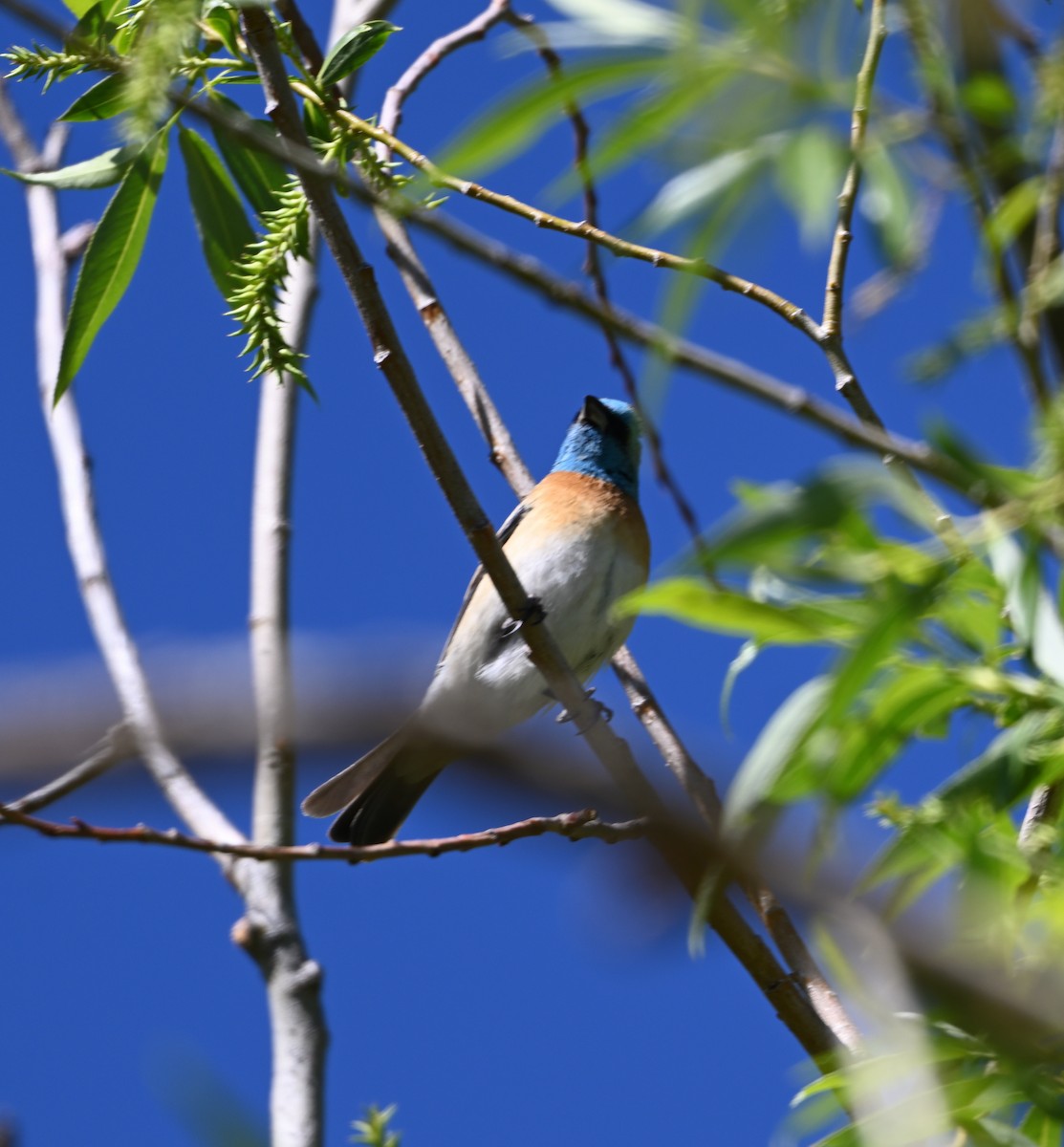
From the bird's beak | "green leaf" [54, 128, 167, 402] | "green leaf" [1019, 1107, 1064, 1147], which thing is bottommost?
"green leaf" [1019, 1107, 1064, 1147]

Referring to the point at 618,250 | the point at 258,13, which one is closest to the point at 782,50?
the point at 618,250

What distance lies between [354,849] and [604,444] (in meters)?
2.85

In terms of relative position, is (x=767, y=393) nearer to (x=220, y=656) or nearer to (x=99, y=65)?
(x=220, y=656)

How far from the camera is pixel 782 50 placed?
1.24 m

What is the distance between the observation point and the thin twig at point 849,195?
5.41 ft

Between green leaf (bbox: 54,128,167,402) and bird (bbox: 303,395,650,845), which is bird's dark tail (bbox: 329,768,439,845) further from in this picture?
green leaf (bbox: 54,128,167,402)

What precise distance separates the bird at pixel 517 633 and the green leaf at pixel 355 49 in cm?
156

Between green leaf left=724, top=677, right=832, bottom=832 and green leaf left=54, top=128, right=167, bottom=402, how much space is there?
1.50 meters

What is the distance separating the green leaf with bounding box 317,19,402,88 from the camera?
2.34 meters

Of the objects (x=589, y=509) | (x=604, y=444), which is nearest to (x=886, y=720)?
(x=589, y=509)

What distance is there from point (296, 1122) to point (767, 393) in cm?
203

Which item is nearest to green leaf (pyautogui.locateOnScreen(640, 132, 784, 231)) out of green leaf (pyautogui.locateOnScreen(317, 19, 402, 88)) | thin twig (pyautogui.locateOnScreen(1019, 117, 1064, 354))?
thin twig (pyautogui.locateOnScreen(1019, 117, 1064, 354))

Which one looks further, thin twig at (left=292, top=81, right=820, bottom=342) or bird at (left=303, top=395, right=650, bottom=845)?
bird at (left=303, top=395, right=650, bottom=845)

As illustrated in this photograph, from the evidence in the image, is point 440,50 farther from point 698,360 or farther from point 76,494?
point 698,360
